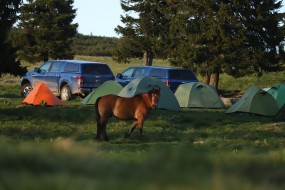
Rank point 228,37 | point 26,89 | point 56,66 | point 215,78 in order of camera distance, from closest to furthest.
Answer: point 56,66
point 26,89
point 228,37
point 215,78

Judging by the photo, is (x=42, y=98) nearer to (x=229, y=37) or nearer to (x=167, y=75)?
(x=167, y=75)

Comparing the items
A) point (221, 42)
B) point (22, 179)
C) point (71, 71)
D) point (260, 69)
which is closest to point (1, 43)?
point (71, 71)

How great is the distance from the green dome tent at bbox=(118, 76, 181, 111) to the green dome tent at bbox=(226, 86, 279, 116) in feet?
8.21

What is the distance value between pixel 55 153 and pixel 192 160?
53.1 inches

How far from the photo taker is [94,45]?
276 ft

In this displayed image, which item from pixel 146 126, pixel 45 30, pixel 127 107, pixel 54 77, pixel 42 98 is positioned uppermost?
pixel 45 30

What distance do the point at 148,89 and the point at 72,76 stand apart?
17.6 feet

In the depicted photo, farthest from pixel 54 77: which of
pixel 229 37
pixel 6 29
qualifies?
pixel 229 37

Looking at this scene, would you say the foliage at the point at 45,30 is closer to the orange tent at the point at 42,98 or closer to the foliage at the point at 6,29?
the orange tent at the point at 42,98

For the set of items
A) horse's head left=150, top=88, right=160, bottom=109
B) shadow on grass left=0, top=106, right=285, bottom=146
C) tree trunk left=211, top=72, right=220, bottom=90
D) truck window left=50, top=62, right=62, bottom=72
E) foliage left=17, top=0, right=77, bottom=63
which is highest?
foliage left=17, top=0, right=77, bottom=63

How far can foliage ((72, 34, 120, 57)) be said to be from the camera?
250ft

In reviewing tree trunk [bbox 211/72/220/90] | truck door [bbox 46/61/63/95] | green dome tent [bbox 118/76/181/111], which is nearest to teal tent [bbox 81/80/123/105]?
green dome tent [bbox 118/76/181/111]

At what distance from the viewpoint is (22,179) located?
3590mm

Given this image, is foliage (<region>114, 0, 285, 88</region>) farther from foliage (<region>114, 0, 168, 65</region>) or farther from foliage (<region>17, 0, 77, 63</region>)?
foliage (<region>17, 0, 77, 63</region>)
